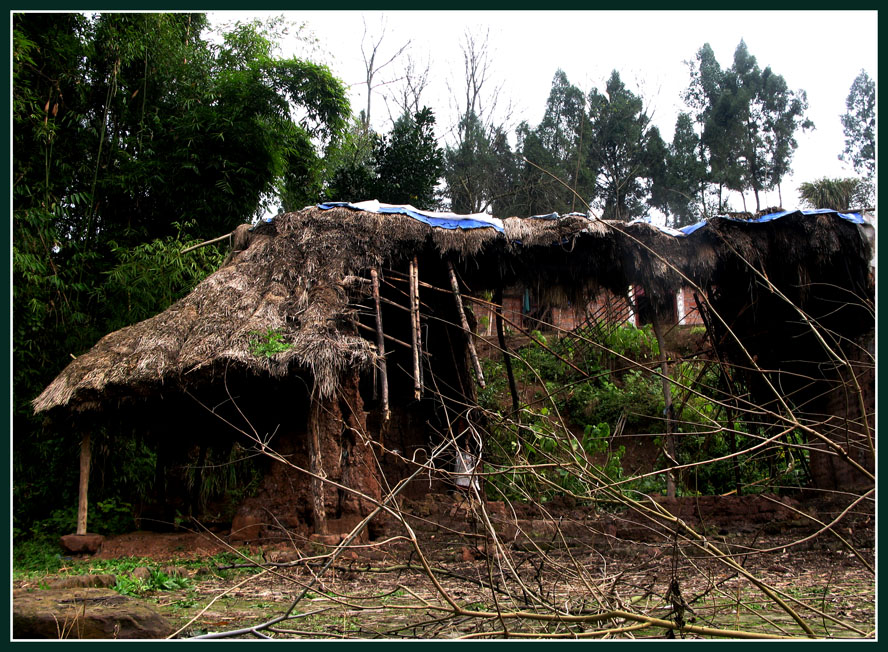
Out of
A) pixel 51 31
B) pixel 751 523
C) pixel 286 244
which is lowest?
pixel 751 523

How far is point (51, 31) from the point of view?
9.91 meters

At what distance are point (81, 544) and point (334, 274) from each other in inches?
148

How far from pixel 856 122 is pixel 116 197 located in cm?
2102

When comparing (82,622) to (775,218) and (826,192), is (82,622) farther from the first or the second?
(826,192)

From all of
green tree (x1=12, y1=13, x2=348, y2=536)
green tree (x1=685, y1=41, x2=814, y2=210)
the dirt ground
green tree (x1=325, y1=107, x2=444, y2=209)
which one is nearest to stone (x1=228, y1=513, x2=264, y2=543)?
the dirt ground

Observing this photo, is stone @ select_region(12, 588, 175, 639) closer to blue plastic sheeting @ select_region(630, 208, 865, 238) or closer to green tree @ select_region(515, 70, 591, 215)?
blue plastic sheeting @ select_region(630, 208, 865, 238)

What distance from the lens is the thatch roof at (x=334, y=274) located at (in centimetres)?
664

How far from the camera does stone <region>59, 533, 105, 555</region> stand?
23.4ft

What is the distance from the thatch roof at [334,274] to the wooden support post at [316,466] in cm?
40

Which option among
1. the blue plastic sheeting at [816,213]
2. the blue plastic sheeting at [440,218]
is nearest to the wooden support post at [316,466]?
the blue plastic sheeting at [440,218]

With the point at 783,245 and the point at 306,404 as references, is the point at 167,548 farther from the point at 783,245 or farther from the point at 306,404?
the point at 783,245

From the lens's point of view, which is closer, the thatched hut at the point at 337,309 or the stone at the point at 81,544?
the thatched hut at the point at 337,309

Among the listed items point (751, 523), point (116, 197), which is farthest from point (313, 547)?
point (116, 197)

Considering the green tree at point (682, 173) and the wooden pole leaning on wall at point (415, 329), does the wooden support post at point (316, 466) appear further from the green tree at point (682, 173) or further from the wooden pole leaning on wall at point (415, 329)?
the green tree at point (682, 173)
